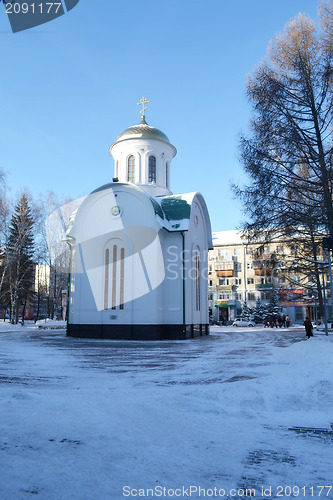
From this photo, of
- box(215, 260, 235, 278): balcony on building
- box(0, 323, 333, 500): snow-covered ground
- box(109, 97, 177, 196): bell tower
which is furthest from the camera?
box(215, 260, 235, 278): balcony on building

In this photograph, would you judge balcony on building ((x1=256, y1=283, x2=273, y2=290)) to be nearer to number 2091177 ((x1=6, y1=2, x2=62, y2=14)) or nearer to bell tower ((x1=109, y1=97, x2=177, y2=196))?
bell tower ((x1=109, y1=97, x2=177, y2=196))

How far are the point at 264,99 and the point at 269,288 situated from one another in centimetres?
3699

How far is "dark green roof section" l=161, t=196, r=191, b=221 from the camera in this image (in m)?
17.0

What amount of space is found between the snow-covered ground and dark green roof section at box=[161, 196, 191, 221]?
35.8 feet

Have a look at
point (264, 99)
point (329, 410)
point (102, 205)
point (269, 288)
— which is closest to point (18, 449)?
point (329, 410)

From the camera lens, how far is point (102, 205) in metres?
17.5

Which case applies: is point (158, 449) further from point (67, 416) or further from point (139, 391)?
point (139, 391)

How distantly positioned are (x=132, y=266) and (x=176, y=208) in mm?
3393

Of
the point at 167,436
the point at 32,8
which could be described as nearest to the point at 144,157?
the point at 32,8

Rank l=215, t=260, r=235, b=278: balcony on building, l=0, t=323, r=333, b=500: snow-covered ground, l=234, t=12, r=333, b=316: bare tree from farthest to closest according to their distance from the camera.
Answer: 1. l=215, t=260, r=235, b=278: balcony on building
2. l=234, t=12, r=333, b=316: bare tree
3. l=0, t=323, r=333, b=500: snow-covered ground

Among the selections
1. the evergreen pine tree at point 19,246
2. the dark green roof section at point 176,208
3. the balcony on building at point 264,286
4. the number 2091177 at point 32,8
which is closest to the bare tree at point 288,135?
the dark green roof section at point 176,208

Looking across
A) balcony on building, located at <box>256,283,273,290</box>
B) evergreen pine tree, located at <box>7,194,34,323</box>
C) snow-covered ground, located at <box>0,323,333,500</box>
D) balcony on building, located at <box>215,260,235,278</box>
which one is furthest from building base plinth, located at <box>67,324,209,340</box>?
balcony on building, located at <box>256,283,273,290</box>

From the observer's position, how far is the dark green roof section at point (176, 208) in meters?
17.0

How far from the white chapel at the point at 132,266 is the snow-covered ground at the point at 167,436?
929 cm
